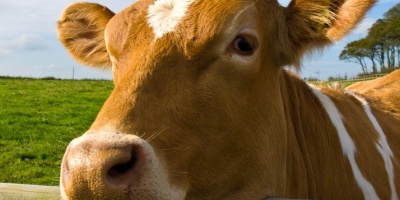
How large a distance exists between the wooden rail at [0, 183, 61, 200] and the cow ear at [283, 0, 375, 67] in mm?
1741

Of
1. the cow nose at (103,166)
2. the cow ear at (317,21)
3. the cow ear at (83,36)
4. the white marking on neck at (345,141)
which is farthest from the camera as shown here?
the cow ear at (83,36)

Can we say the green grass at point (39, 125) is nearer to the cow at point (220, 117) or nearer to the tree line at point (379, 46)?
the cow at point (220, 117)

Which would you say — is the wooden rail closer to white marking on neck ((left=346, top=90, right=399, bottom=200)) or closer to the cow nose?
the cow nose

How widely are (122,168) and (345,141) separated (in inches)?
93.9

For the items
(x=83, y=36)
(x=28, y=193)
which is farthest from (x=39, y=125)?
(x=28, y=193)

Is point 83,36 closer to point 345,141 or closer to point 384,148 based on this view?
point 345,141

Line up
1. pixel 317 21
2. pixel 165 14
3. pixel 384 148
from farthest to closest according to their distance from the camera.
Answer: pixel 384 148 → pixel 317 21 → pixel 165 14

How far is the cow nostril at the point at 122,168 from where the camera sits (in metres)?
2.12

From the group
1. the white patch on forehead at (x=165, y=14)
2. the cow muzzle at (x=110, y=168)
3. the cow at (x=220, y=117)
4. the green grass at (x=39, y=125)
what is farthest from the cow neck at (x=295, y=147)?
the green grass at (x=39, y=125)

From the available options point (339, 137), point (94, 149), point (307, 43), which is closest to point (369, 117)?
point (339, 137)

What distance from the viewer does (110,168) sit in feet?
6.87

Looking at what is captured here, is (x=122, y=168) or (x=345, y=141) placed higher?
(x=122, y=168)

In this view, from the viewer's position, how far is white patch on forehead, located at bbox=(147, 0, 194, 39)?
285 centimetres

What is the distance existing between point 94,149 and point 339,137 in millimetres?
2452
